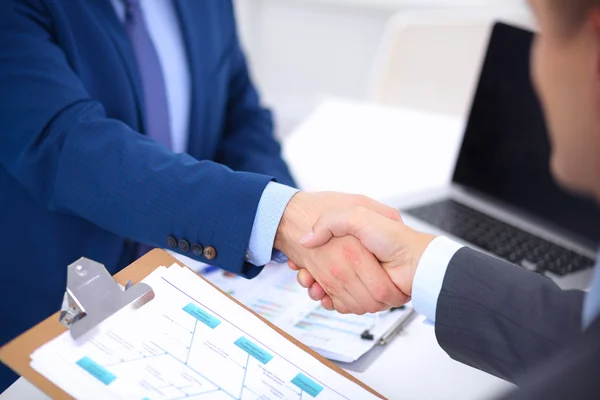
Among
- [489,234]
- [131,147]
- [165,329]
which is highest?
[131,147]

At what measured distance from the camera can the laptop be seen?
1.43 metres

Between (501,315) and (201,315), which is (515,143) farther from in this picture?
(201,315)

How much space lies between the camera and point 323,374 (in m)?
0.85

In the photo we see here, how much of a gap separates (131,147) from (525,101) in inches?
38.0

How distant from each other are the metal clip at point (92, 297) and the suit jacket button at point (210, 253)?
0.69ft

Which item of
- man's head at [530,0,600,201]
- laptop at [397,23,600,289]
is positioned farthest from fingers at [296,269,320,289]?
man's head at [530,0,600,201]

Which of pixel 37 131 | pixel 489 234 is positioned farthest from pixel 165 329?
pixel 489 234

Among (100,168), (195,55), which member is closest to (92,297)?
(100,168)

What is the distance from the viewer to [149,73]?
1.30 metres

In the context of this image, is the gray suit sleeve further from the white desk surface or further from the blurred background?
the blurred background

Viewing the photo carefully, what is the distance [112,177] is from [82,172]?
0.05m

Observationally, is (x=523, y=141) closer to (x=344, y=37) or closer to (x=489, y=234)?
(x=489, y=234)

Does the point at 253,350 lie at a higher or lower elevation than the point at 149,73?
lower

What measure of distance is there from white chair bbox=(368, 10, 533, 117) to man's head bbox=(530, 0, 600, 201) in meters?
1.56
